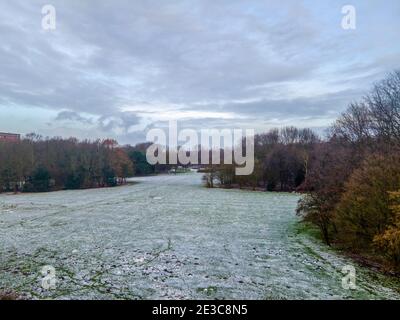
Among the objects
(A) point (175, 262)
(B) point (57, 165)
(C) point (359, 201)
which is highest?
(B) point (57, 165)

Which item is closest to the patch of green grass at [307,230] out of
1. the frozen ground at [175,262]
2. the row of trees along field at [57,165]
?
the frozen ground at [175,262]

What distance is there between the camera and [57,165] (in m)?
45.9

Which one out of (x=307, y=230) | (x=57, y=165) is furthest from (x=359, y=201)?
(x=57, y=165)

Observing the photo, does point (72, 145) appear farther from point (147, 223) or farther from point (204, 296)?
point (204, 296)

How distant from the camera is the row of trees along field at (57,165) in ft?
136

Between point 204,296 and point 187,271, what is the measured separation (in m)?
1.73

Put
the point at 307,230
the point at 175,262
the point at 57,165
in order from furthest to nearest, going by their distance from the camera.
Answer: the point at 57,165 → the point at 307,230 → the point at 175,262

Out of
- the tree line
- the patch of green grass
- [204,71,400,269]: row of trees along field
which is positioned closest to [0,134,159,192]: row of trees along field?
[204,71,400,269]: row of trees along field

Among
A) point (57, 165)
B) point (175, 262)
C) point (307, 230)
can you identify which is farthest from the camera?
point (57, 165)

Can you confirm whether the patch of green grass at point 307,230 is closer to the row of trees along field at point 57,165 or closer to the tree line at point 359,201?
the tree line at point 359,201

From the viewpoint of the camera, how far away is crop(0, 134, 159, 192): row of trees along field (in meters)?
41.6

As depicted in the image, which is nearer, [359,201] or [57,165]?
[359,201]

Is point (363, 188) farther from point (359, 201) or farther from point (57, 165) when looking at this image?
point (57, 165)

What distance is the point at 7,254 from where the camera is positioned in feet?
31.0
